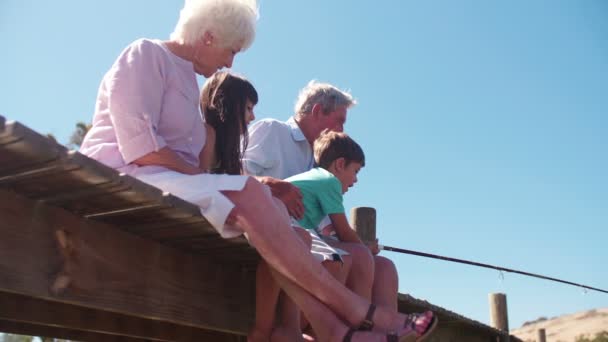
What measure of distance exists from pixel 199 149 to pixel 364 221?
82.8 inches

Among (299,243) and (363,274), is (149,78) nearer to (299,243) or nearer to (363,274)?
(299,243)

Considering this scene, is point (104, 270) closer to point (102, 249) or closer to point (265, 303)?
point (102, 249)

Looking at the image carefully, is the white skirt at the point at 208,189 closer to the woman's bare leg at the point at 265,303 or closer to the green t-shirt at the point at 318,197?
the woman's bare leg at the point at 265,303

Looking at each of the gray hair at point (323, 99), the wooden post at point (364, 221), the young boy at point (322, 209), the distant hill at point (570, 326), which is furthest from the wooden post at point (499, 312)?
the distant hill at point (570, 326)

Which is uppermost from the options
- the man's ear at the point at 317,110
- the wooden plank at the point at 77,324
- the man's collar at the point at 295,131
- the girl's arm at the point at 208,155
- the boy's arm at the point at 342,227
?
the man's ear at the point at 317,110

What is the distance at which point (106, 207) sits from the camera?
7.41 ft

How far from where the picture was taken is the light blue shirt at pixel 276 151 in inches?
154

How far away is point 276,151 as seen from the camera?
3.96 metres

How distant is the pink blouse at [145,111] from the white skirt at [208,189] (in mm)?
85

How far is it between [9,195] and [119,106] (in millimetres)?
598

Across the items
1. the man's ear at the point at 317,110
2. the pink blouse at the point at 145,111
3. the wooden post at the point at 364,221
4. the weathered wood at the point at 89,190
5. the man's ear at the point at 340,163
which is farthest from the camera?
the wooden post at the point at 364,221

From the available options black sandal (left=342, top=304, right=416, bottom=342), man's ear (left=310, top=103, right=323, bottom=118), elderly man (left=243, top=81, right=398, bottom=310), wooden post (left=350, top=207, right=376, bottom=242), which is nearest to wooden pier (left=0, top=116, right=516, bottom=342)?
black sandal (left=342, top=304, right=416, bottom=342)

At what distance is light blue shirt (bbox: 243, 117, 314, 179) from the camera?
3.91 m

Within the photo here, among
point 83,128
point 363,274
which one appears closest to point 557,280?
point 363,274
